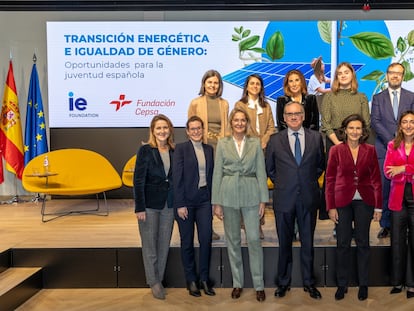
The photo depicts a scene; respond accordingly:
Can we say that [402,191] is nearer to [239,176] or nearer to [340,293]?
[340,293]

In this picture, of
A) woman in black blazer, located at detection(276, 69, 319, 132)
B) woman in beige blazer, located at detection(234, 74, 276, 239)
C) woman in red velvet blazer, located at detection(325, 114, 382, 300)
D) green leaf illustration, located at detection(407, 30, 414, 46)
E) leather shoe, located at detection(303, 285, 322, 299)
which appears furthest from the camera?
green leaf illustration, located at detection(407, 30, 414, 46)

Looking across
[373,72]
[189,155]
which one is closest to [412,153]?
[189,155]

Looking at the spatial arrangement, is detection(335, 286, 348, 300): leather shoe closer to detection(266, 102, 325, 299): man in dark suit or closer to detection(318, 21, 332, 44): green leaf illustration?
detection(266, 102, 325, 299): man in dark suit

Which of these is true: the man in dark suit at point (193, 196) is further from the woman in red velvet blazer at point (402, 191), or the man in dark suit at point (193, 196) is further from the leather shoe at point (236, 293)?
the woman in red velvet blazer at point (402, 191)

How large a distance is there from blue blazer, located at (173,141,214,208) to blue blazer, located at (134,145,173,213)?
0.36ft

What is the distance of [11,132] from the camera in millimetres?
7383

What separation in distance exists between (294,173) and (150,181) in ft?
3.84

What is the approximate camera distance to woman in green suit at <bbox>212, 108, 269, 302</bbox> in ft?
13.0

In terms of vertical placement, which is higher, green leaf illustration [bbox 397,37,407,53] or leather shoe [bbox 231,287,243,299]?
green leaf illustration [bbox 397,37,407,53]

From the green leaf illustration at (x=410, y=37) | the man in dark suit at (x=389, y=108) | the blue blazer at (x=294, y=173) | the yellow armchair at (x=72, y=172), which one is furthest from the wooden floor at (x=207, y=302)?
the green leaf illustration at (x=410, y=37)

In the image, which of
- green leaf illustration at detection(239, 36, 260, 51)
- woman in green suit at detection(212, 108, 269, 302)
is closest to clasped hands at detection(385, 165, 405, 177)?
woman in green suit at detection(212, 108, 269, 302)

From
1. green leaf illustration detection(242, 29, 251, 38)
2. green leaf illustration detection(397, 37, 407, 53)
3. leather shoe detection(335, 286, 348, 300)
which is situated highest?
green leaf illustration detection(242, 29, 251, 38)

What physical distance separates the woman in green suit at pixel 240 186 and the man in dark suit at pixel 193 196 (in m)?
0.12

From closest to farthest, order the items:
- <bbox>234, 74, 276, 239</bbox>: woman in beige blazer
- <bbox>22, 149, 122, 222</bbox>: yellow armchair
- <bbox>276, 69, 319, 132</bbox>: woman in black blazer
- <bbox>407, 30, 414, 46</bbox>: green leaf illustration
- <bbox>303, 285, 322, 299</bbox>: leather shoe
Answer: <bbox>303, 285, 322, 299</bbox>: leather shoe < <bbox>276, 69, 319, 132</bbox>: woman in black blazer < <bbox>234, 74, 276, 239</bbox>: woman in beige blazer < <bbox>22, 149, 122, 222</bbox>: yellow armchair < <bbox>407, 30, 414, 46</bbox>: green leaf illustration
